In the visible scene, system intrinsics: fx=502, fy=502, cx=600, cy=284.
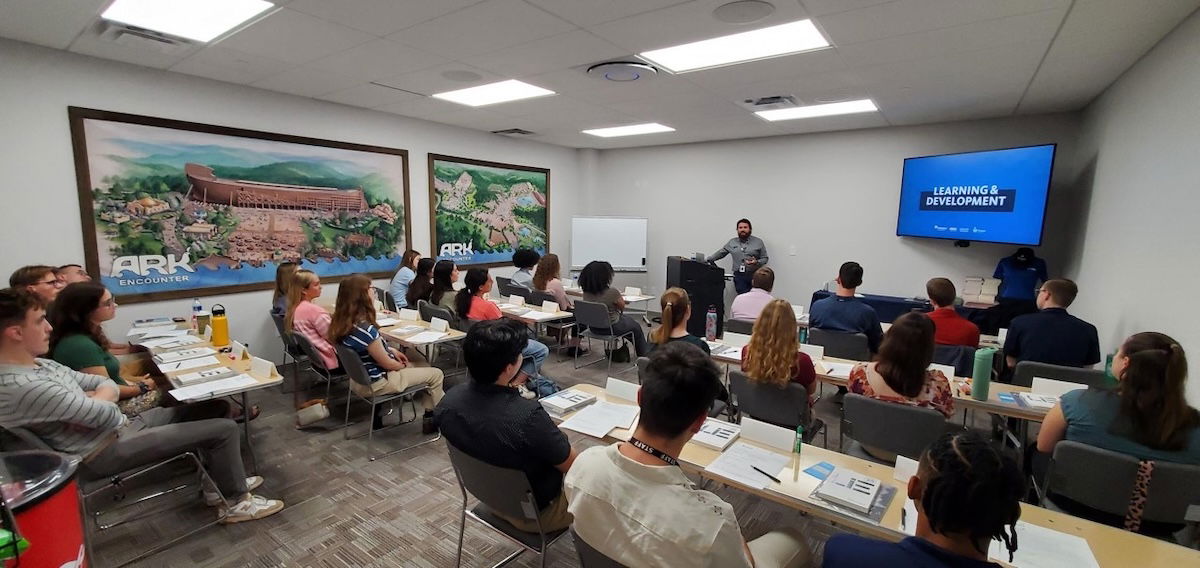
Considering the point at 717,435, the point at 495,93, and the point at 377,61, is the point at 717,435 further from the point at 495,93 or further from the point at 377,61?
the point at 495,93

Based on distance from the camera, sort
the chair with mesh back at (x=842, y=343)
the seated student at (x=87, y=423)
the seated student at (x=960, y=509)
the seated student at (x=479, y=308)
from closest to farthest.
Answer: the seated student at (x=960, y=509) → the seated student at (x=87, y=423) → the chair with mesh back at (x=842, y=343) → the seated student at (x=479, y=308)

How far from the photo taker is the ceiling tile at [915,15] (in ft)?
8.88

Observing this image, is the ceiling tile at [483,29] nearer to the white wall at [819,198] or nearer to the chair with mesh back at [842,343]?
the chair with mesh back at [842,343]

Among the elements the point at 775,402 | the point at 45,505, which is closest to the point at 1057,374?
the point at 775,402

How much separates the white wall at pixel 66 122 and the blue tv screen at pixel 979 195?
21.3 ft

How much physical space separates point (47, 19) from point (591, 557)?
182 inches

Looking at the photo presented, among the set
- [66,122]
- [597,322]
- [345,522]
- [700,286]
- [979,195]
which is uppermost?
[66,122]

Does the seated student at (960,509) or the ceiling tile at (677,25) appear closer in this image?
the seated student at (960,509)

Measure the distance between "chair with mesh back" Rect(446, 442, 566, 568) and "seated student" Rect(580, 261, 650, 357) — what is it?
11.0 feet

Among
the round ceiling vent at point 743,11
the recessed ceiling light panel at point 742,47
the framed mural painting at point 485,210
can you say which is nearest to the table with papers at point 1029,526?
the round ceiling vent at point 743,11

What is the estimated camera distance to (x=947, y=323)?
3643 mm

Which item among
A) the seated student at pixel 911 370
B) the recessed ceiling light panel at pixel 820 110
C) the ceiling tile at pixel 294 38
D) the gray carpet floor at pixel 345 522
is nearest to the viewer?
the seated student at pixel 911 370

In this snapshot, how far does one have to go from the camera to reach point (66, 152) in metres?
4.04

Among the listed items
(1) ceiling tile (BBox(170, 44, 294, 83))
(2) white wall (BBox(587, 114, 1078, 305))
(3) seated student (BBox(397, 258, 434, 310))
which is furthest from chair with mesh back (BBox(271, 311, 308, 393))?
(2) white wall (BBox(587, 114, 1078, 305))
